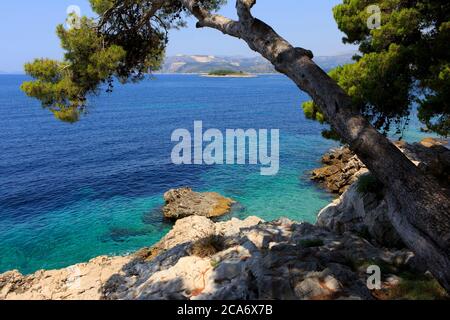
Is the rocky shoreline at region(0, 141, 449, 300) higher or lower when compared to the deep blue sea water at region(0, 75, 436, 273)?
higher

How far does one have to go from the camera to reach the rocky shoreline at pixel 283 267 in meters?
7.20

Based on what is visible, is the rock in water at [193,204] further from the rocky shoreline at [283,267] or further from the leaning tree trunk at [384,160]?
the leaning tree trunk at [384,160]

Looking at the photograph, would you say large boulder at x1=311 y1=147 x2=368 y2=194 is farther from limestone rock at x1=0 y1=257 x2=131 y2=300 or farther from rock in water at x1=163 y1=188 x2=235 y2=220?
limestone rock at x1=0 y1=257 x2=131 y2=300

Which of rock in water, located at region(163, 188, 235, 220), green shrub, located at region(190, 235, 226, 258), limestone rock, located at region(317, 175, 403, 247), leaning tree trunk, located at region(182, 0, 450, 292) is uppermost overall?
leaning tree trunk, located at region(182, 0, 450, 292)

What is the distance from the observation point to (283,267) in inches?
316

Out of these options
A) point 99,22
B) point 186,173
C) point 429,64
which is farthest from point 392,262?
point 186,173

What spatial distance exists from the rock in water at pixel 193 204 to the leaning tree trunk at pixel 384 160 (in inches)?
836

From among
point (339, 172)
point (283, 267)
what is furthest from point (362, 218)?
point (339, 172)

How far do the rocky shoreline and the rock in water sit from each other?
7194 mm

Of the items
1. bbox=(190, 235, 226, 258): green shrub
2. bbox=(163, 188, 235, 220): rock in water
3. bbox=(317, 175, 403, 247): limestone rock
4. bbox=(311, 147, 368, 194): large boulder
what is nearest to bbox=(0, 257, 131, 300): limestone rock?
bbox=(190, 235, 226, 258): green shrub

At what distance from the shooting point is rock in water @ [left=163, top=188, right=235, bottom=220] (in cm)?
2825

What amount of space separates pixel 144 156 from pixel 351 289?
44.1m

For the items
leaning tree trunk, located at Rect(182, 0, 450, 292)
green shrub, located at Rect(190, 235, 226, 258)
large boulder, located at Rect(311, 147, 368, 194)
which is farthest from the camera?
large boulder, located at Rect(311, 147, 368, 194)
